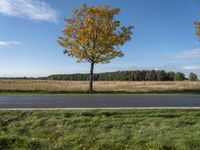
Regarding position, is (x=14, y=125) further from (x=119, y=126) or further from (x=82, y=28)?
(x=82, y=28)

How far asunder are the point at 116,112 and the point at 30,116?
3.21 metres

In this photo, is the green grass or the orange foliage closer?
the green grass

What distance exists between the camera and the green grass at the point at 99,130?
20.7 ft

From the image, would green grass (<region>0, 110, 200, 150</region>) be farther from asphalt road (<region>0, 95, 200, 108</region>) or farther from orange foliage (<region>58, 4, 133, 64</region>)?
orange foliage (<region>58, 4, 133, 64</region>)

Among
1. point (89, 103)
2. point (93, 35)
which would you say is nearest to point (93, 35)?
point (93, 35)

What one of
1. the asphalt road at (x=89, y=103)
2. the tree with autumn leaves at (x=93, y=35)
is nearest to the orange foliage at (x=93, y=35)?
the tree with autumn leaves at (x=93, y=35)

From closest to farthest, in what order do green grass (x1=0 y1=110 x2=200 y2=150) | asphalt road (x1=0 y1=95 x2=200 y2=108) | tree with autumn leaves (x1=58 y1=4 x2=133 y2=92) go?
green grass (x1=0 y1=110 x2=200 y2=150) → asphalt road (x1=0 y1=95 x2=200 y2=108) → tree with autumn leaves (x1=58 y1=4 x2=133 y2=92)

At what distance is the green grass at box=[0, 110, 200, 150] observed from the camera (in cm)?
631

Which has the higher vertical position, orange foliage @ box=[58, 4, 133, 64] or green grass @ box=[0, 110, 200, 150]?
orange foliage @ box=[58, 4, 133, 64]

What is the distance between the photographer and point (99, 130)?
24.1 ft

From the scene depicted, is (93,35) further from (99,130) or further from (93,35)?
(99,130)

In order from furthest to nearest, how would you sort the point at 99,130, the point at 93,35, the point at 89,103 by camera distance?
the point at 93,35 → the point at 89,103 → the point at 99,130

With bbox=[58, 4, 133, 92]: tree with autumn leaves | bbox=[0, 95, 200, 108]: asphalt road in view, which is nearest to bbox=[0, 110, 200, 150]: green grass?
bbox=[0, 95, 200, 108]: asphalt road

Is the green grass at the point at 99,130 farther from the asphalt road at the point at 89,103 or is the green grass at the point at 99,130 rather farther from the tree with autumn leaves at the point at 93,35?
the tree with autumn leaves at the point at 93,35
